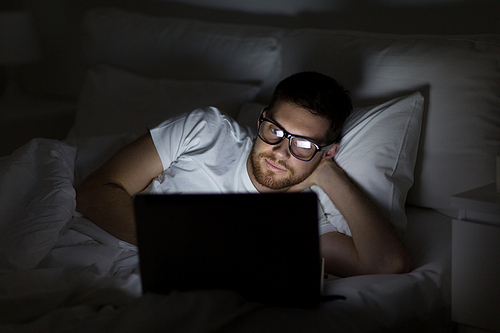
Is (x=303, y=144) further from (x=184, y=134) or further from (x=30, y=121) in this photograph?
(x=30, y=121)

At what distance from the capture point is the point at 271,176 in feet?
4.62

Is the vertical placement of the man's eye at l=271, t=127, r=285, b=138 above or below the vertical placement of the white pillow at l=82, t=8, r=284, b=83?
below

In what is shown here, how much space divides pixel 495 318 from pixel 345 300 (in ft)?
1.15

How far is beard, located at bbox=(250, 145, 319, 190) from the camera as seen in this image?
1393 millimetres

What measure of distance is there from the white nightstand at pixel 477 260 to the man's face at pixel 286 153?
50cm

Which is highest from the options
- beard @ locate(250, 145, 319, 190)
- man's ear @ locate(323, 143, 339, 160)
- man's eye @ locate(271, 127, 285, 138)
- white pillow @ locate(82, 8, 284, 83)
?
white pillow @ locate(82, 8, 284, 83)

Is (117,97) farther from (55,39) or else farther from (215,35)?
(55,39)

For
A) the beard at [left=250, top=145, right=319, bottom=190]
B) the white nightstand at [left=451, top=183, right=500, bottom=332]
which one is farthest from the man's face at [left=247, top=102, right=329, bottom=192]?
the white nightstand at [left=451, top=183, right=500, bottom=332]

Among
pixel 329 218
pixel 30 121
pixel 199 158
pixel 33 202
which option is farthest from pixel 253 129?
pixel 30 121

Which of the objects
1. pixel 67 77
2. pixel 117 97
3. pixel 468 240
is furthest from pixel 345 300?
pixel 67 77

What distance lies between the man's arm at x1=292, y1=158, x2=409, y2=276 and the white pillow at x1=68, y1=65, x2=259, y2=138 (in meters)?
0.71

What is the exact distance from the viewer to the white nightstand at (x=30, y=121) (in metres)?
2.30

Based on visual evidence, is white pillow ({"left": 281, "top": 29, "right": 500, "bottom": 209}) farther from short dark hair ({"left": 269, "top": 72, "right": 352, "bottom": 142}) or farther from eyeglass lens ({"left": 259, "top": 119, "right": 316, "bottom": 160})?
eyeglass lens ({"left": 259, "top": 119, "right": 316, "bottom": 160})

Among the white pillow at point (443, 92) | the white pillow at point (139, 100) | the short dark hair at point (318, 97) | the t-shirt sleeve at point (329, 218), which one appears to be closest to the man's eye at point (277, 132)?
the short dark hair at point (318, 97)
